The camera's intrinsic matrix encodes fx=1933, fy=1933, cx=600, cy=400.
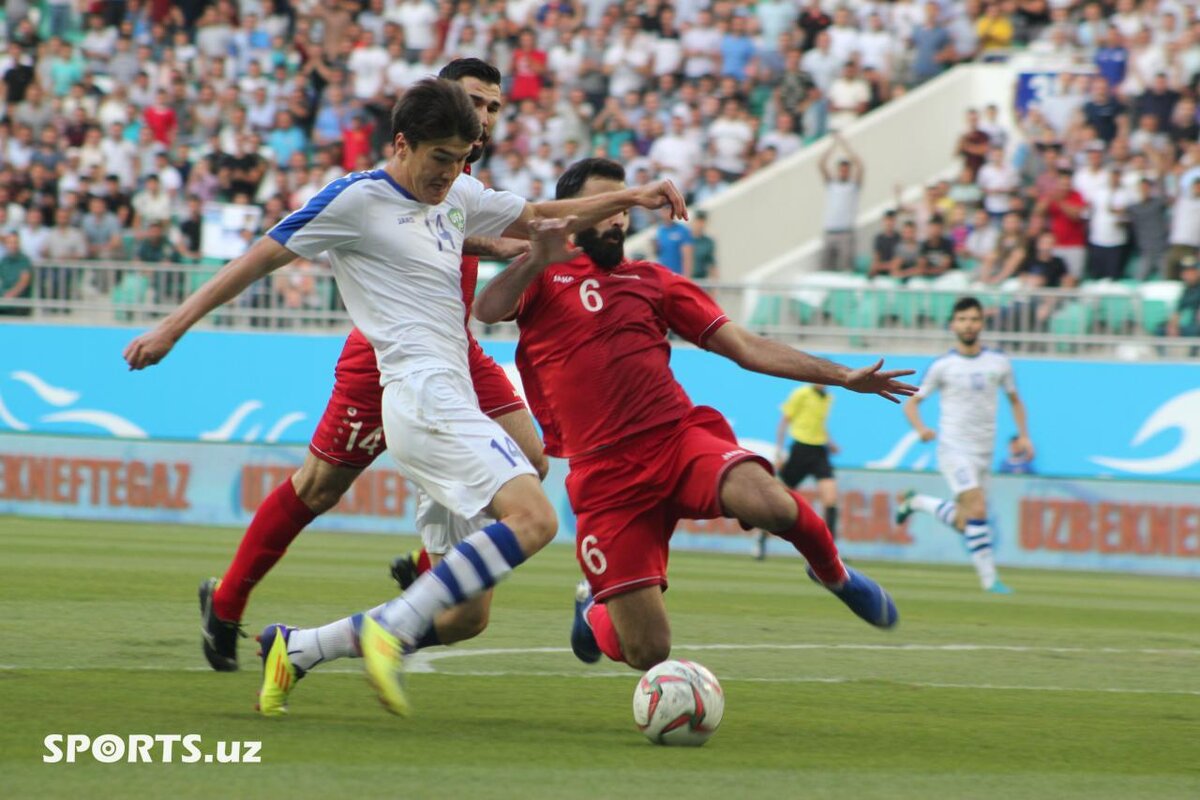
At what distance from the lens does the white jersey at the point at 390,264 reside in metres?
6.46

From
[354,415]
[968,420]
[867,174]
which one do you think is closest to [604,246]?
[354,415]

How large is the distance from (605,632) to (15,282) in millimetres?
16474

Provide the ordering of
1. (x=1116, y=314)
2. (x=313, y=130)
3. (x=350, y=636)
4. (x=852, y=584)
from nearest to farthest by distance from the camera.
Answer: (x=350, y=636), (x=852, y=584), (x=1116, y=314), (x=313, y=130)

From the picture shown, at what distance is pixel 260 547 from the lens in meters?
7.84

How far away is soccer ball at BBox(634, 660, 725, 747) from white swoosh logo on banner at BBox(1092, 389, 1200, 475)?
12901 millimetres

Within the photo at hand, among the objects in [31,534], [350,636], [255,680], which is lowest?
[31,534]

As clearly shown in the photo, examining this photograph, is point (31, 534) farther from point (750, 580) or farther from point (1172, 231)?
point (1172, 231)

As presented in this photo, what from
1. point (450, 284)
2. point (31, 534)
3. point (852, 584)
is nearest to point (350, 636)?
point (450, 284)

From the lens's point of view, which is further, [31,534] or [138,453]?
[138,453]

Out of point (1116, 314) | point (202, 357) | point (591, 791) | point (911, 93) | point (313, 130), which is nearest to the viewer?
point (591, 791)

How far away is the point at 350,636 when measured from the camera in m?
6.52

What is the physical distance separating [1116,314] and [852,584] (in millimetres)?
12210

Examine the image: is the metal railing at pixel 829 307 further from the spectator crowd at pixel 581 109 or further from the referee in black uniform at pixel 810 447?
the referee in black uniform at pixel 810 447

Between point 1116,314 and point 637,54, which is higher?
point 637,54
